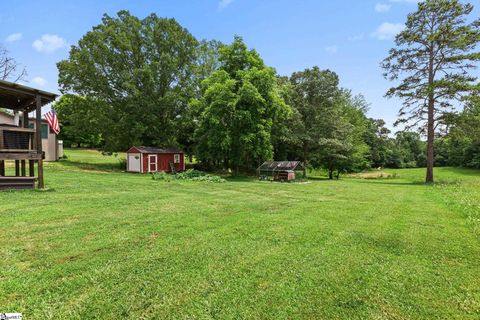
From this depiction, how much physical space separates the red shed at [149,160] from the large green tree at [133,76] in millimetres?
2182

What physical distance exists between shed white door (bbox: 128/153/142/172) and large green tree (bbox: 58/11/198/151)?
2532 millimetres

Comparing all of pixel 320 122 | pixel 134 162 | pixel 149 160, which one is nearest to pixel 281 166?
pixel 320 122

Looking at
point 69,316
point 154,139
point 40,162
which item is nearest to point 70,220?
point 69,316

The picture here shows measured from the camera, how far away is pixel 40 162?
34.4 ft

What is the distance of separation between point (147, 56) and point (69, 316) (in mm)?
28470

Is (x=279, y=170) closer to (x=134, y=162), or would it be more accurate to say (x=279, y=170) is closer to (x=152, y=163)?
(x=152, y=163)

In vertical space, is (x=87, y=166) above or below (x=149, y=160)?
below

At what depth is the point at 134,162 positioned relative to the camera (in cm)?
2423

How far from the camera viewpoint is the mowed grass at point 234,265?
2.90m

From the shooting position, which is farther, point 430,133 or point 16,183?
point 430,133

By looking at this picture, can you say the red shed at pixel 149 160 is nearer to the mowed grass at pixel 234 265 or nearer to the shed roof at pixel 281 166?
the shed roof at pixel 281 166

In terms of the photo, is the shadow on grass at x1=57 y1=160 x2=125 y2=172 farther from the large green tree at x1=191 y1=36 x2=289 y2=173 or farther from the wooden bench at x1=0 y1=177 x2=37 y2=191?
the wooden bench at x1=0 y1=177 x2=37 y2=191

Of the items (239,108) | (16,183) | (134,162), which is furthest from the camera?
(134,162)

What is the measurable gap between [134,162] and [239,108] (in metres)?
10.2
